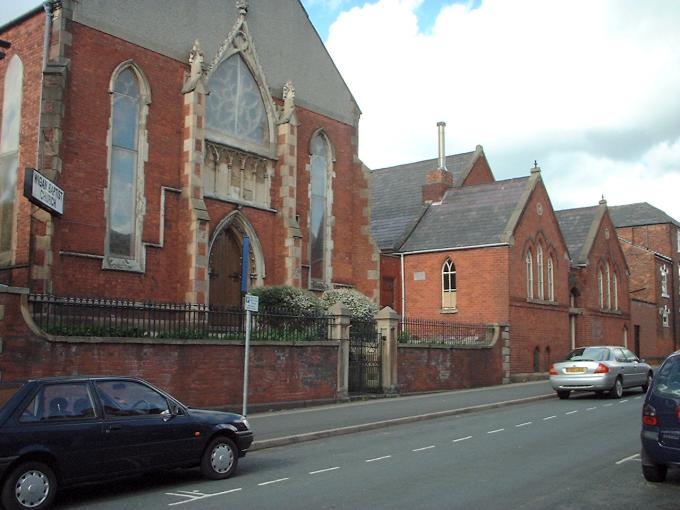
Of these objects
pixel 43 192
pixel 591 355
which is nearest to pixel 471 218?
pixel 591 355

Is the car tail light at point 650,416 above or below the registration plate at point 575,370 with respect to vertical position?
below

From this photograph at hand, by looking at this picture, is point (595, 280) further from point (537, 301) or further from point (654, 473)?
point (654, 473)

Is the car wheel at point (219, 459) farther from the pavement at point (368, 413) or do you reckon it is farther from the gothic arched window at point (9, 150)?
the gothic arched window at point (9, 150)

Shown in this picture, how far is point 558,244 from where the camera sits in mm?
34625

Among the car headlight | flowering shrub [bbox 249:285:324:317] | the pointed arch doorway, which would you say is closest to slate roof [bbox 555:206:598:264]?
the pointed arch doorway

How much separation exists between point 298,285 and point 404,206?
1367cm

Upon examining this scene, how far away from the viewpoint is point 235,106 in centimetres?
2458

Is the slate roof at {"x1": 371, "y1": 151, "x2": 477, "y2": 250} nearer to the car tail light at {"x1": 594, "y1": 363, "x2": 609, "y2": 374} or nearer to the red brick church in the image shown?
the red brick church

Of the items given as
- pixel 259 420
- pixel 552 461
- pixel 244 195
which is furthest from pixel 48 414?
pixel 244 195

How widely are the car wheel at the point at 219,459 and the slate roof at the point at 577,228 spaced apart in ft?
99.9

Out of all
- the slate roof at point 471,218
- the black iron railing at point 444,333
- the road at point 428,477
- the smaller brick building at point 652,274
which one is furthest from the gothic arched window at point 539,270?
the road at point 428,477

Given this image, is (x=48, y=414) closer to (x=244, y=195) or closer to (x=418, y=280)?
(x=244, y=195)

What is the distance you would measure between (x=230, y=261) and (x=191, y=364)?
859cm

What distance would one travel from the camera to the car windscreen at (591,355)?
2122 centimetres
